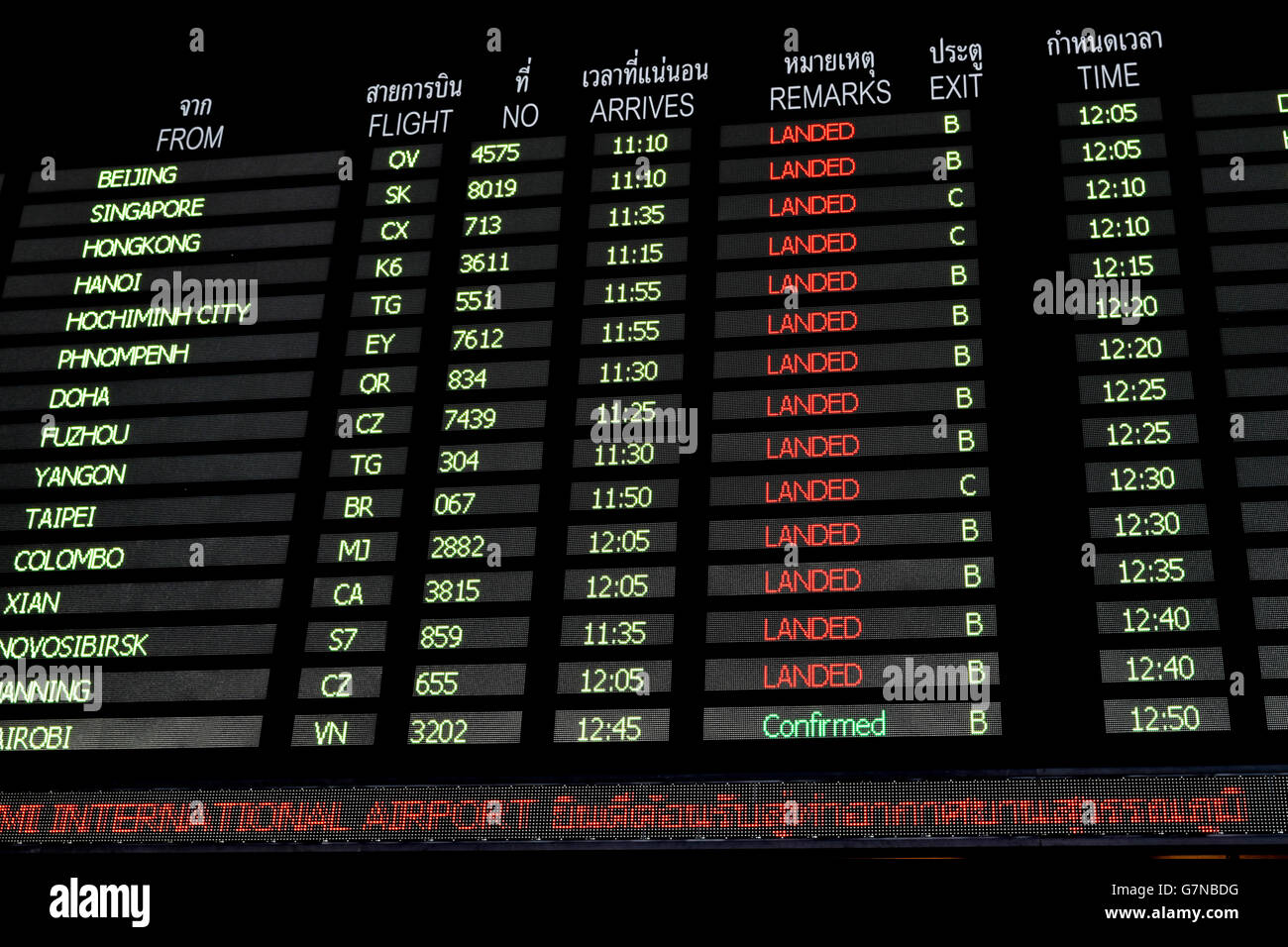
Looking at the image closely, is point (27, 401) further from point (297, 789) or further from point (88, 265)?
point (297, 789)

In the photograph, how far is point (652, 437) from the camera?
27.6 ft

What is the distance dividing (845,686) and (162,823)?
3.25 m

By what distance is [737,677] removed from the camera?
7785 millimetres

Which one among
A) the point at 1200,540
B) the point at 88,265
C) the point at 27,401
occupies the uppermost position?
the point at 88,265

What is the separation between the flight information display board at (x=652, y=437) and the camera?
25.0 feet

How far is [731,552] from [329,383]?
2.37 metres

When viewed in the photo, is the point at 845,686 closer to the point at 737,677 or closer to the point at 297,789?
the point at 737,677

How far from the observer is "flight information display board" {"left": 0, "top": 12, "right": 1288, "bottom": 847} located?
25.0ft

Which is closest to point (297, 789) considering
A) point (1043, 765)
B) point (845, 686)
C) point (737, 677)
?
point (737, 677)

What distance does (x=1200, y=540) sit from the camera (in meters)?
7.79
